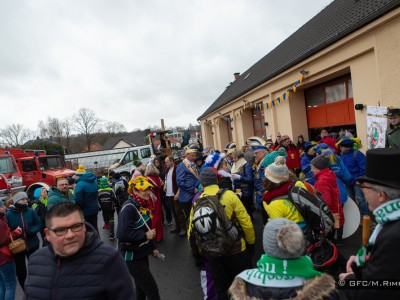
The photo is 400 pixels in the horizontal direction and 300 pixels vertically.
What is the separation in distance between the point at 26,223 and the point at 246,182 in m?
3.87

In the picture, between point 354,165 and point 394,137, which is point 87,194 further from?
point 394,137

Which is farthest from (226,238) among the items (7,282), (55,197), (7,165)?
(7,165)

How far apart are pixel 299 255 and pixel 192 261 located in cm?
375

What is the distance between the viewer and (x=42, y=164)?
1462 cm

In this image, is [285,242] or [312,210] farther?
[312,210]

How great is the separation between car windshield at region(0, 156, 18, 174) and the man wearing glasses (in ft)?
44.2

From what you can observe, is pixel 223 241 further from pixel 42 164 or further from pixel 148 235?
pixel 42 164

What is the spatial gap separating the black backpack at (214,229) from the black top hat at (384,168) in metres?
1.39

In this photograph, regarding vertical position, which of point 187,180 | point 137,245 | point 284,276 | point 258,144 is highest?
point 258,144

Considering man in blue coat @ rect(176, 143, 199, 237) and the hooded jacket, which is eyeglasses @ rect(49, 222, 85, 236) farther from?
man in blue coat @ rect(176, 143, 199, 237)

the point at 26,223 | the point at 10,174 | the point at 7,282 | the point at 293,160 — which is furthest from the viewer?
the point at 10,174

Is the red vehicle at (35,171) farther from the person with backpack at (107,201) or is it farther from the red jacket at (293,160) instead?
the red jacket at (293,160)

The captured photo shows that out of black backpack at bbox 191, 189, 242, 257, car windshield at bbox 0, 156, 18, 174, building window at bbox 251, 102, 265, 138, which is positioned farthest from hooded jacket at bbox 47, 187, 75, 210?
building window at bbox 251, 102, 265, 138

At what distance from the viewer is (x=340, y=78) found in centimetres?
879
